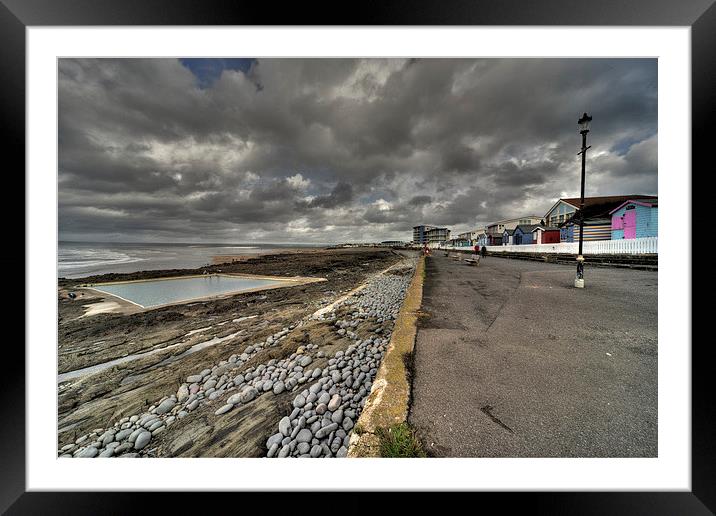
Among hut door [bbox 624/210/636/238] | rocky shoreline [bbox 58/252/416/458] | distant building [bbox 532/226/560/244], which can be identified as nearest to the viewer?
rocky shoreline [bbox 58/252/416/458]

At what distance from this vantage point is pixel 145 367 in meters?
3.54

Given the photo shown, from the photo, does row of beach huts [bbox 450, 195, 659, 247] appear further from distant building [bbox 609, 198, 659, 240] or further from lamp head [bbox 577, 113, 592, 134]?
lamp head [bbox 577, 113, 592, 134]

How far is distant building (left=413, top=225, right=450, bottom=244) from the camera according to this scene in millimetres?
15008

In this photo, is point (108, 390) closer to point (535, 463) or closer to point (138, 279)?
point (535, 463)

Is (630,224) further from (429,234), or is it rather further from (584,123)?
(429,234)

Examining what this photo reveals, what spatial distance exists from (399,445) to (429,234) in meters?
16.7

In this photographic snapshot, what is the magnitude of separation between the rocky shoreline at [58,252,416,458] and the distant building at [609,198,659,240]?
7.15 m

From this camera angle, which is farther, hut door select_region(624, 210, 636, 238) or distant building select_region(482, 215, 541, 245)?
distant building select_region(482, 215, 541, 245)

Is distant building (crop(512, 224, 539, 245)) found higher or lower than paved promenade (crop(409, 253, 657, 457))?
higher

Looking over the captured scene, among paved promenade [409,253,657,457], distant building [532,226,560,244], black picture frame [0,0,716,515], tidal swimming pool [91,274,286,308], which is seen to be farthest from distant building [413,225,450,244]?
black picture frame [0,0,716,515]
